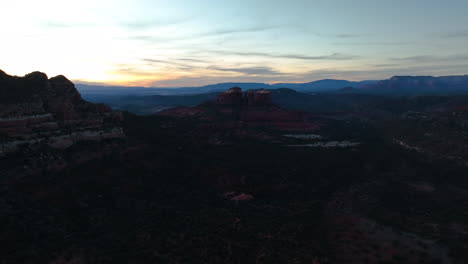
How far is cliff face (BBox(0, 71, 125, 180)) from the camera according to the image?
36.1m

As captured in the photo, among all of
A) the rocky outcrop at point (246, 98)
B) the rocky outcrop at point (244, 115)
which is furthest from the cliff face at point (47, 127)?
the rocky outcrop at point (246, 98)

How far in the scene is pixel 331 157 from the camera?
63969mm

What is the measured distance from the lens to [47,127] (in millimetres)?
43625

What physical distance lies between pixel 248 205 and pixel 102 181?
66.4 feet

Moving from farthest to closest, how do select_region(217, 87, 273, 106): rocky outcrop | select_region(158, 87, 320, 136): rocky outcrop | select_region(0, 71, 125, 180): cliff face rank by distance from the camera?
1. select_region(217, 87, 273, 106): rocky outcrop
2. select_region(158, 87, 320, 136): rocky outcrop
3. select_region(0, 71, 125, 180): cliff face

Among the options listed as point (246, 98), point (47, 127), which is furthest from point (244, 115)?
point (47, 127)

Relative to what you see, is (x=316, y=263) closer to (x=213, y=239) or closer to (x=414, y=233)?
(x=213, y=239)

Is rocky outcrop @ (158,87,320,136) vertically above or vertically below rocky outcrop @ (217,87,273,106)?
below

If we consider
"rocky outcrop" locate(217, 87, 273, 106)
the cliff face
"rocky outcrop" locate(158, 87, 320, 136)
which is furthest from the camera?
"rocky outcrop" locate(217, 87, 273, 106)

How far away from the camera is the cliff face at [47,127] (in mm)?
36094

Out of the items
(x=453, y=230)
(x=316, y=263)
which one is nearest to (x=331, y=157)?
(x=453, y=230)

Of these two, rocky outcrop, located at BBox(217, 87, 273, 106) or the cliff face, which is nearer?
the cliff face

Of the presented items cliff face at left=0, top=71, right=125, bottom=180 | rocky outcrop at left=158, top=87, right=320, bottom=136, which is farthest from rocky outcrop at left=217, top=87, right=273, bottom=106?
cliff face at left=0, top=71, right=125, bottom=180

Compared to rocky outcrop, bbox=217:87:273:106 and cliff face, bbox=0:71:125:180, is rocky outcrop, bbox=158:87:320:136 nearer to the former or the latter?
rocky outcrop, bbox=217:87:273:106
